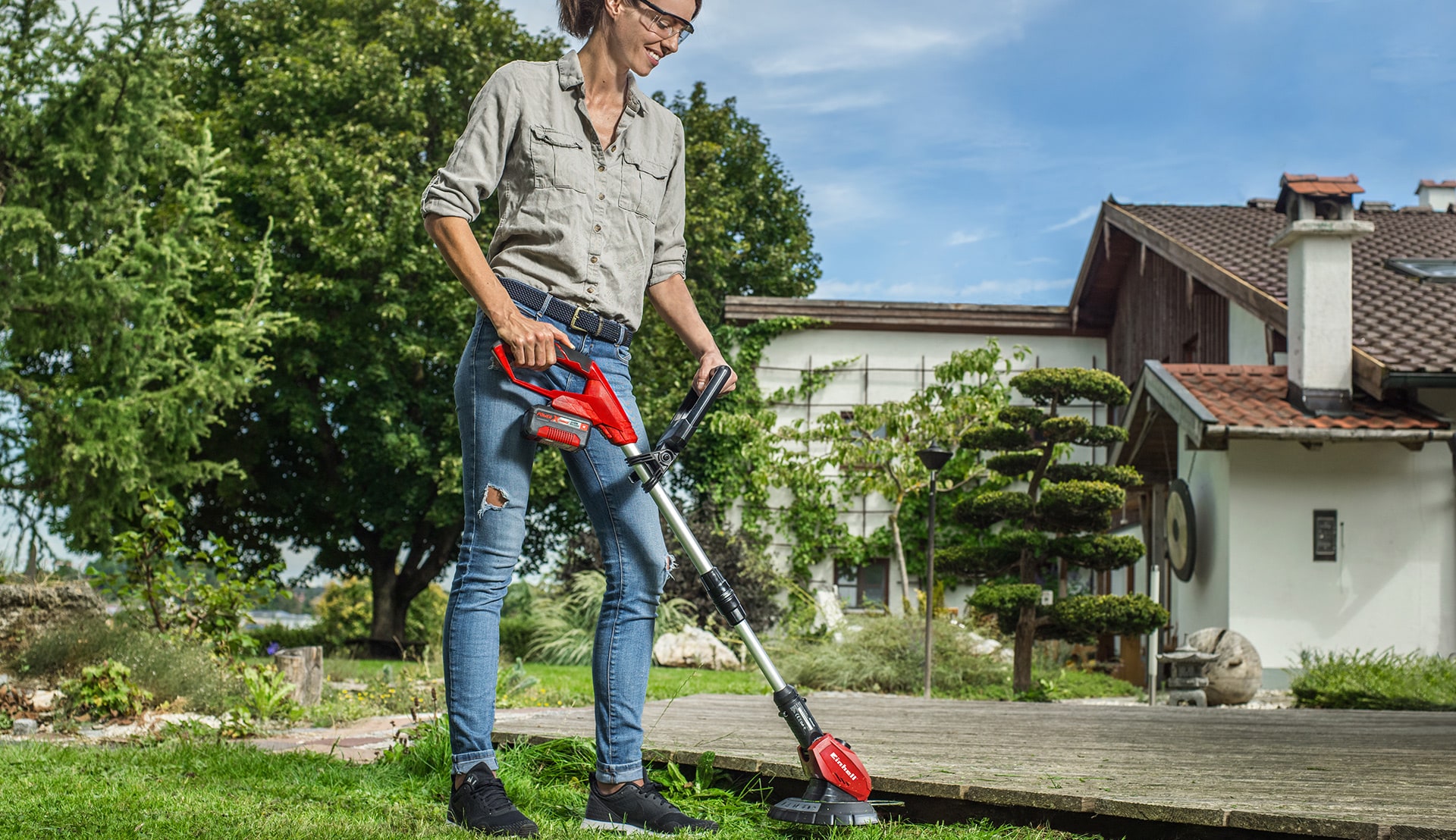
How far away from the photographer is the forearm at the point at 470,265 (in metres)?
2.52

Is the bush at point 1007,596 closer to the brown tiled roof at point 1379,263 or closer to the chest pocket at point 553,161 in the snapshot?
the brown tiled roof at point 1379,263

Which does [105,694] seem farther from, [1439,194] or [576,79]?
[1439,194]

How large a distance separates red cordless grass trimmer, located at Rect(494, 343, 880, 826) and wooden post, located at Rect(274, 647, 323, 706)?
459 centimetres

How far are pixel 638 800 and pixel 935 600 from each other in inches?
538

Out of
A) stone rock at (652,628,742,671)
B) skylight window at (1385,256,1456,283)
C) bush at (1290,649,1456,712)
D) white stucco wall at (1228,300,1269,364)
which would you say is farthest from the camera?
stone rock at (652,628,742,671)

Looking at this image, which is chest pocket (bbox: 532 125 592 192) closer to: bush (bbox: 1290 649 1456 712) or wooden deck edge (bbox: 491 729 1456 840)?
wooden deck edge (bbox: 491 729 1456 840)

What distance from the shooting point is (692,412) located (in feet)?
8.95

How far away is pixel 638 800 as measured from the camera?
8.75ft

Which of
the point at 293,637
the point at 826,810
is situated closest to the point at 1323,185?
the point at 826,810

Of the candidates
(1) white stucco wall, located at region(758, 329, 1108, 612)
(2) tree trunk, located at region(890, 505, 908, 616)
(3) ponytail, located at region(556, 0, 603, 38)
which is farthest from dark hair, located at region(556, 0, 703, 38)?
(1) white stucco wall, located at region(758, 329, 1108, 612)

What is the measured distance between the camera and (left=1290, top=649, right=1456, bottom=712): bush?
23.6 ft

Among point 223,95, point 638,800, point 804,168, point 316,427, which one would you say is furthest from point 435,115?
point 638,800

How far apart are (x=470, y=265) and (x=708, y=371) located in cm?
62

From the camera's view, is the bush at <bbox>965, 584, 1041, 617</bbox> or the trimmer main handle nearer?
the trimmer main handle
